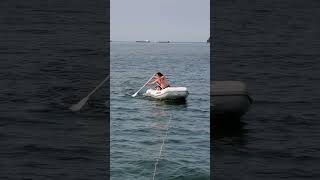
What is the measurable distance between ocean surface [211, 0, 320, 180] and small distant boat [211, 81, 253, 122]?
0.53 metres

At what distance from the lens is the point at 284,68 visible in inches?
1938

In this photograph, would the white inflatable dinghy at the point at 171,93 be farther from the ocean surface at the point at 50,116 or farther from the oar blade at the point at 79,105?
the oar blade at the point at 79,105

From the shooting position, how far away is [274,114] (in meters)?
30.5

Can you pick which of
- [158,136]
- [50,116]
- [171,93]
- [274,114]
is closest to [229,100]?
[274,114]

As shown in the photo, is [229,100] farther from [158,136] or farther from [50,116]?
[50,116]

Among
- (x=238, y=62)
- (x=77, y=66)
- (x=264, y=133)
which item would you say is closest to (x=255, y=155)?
Result: (x=264, y=133)

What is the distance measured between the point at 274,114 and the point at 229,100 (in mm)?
3267

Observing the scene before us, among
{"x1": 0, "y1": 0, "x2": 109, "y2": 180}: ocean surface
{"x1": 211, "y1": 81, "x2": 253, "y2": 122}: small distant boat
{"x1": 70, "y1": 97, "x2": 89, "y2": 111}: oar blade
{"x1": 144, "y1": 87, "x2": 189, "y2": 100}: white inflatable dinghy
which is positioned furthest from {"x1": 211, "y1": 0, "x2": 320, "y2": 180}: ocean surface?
{"x1": 70, "y1": 97, "x2": 89, "y2": 111}: oar blade

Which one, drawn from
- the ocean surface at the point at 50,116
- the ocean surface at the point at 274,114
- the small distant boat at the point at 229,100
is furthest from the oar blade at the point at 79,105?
the ocean surface at the point at 274,114

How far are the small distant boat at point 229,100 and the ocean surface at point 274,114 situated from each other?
21.0 inches

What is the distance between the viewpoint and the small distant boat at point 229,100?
2844cm

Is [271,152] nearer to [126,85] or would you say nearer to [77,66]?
[126,85]

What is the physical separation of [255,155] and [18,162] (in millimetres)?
8455

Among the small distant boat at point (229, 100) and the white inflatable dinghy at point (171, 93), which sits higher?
the small distant boat at point (229, 100)
